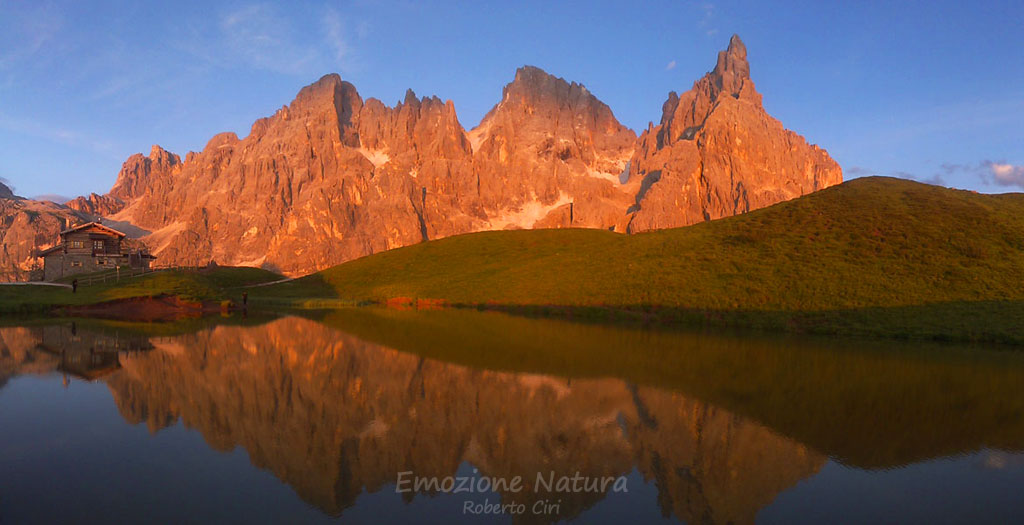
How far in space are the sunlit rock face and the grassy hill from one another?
31.6 m

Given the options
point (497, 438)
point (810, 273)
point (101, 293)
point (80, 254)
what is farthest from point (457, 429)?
point (80, 254)

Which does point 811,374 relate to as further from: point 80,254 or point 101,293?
point 80,254

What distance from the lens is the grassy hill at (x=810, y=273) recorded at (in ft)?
129

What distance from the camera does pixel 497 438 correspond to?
1173 centimetres

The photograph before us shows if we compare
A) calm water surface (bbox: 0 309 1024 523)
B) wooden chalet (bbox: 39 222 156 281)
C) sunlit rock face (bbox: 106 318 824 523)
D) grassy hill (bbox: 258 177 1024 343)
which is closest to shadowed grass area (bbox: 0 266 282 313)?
grassy hill (bbox: 258 177 1024 343)

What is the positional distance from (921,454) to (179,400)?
19.7 m

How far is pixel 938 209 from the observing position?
5591cm

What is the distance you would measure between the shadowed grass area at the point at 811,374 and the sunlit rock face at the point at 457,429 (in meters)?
1.74

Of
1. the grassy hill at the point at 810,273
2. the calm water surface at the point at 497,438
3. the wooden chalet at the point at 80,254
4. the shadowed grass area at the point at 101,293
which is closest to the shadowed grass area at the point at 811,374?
the calm water surface at the point at 497,438

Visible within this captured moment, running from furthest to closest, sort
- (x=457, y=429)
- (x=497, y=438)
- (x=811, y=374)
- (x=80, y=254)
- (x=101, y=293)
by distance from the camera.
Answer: (x=80, y=254) → (x=101, y=293) → (x=811, y=374) → (x=457, y=429) → (x=497, y=438)

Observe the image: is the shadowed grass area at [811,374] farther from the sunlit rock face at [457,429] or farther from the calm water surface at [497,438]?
the sunlit rock face at [457,429]

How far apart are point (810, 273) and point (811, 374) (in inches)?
1255

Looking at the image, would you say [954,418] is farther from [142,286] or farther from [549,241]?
[549,241]

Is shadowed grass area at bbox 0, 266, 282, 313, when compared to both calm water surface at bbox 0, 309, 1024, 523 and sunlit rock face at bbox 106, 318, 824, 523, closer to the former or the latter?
calm water surface at bbox 0, 309, 1024, 523
